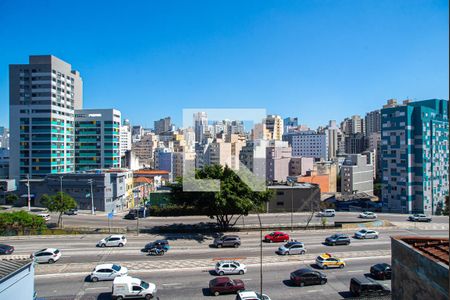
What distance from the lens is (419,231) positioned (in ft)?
57.9

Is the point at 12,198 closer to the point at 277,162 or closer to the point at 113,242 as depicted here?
the point at 113,242

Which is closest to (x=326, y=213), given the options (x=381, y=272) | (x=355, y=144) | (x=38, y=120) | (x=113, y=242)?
(x=381, y=272)

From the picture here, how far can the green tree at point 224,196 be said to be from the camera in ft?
46.8

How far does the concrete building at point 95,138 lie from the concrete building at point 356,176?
28235 millimetres

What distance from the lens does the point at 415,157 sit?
27.5 m

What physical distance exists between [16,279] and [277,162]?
3982cm

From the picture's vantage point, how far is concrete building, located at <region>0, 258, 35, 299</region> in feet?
20.6

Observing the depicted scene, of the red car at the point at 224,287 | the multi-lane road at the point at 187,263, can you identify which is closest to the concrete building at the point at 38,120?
the multi-lane road at the point at 187,263

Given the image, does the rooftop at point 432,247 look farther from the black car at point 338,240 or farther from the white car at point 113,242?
the white car at point 113,242

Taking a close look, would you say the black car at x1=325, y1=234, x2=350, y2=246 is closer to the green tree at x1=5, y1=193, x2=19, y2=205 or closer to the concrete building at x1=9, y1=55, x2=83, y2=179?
the green tree at x1=5, y1=193, x2=19, y2=205

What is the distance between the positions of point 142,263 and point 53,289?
117 inches

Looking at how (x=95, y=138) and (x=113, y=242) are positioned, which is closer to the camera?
(x=113, y=242)

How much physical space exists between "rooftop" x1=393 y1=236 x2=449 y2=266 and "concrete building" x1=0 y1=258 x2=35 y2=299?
23.3 ft

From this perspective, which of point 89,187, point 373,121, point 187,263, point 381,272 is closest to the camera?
point 381,272
